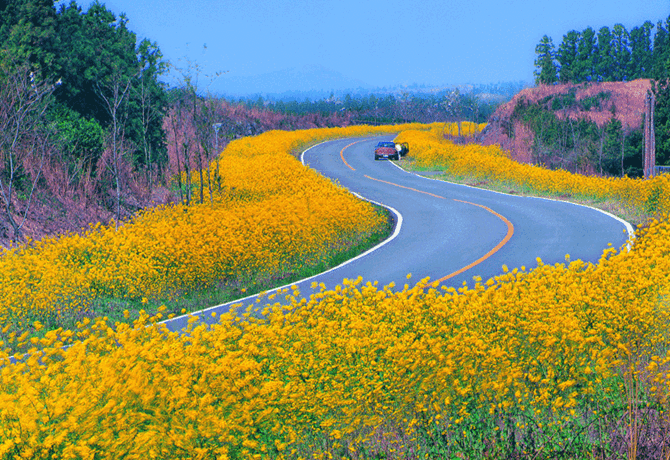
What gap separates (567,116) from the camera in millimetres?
44406

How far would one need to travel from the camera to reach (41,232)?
17.0 meters

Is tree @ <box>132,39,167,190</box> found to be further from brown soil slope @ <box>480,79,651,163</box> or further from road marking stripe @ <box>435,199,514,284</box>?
brown soil slope @ <box>480,79,651,163</box>

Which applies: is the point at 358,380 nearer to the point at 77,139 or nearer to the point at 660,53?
the point at 77,139

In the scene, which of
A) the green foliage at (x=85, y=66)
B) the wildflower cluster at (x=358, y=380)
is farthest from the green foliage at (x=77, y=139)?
the wildflower cluster at (x=358, y=380)

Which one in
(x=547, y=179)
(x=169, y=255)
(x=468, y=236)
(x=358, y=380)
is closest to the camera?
(x=358, y=380)

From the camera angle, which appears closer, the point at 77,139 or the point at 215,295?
the point at 215,295

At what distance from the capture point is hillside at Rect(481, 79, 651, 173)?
40031 mm

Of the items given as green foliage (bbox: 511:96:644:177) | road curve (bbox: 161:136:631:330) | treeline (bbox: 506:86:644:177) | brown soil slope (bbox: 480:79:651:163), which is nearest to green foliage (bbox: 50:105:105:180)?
road curve (bbox: 161:136:631:330)

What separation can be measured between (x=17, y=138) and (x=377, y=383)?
52.4 feet

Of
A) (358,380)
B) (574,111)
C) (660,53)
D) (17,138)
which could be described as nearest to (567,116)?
(574,111)

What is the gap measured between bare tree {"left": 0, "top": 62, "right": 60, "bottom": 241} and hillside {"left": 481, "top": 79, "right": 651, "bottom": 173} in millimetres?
30224

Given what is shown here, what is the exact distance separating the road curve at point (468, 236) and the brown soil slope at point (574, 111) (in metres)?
21.8

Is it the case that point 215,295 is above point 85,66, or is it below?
below

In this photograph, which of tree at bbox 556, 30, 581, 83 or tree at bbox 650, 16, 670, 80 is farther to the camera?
tree at bbox 556, 30, 581, 83
